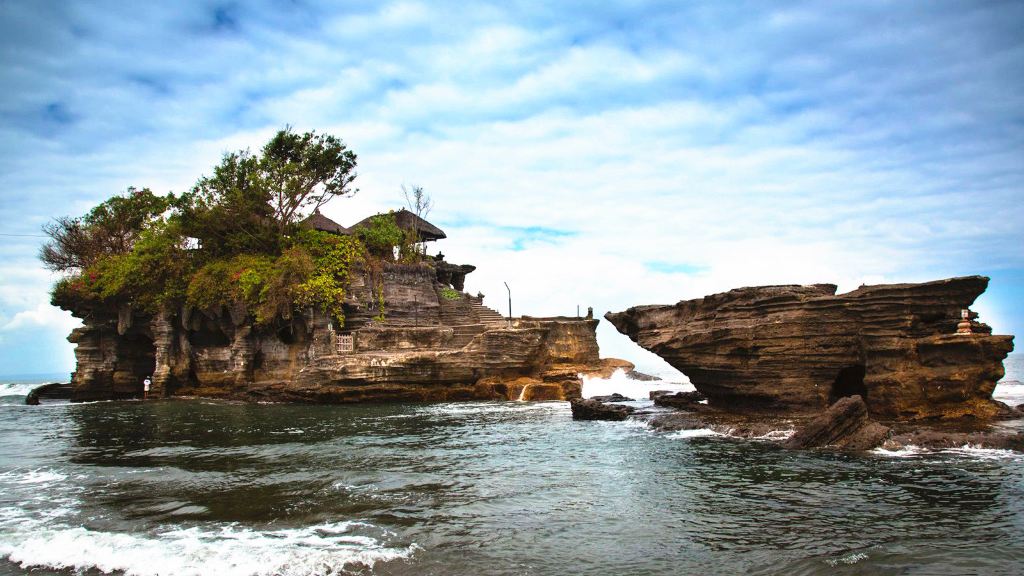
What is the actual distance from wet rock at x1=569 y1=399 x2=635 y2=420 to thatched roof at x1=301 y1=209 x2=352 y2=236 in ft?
79.9

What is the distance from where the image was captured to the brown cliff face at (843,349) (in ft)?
56.7

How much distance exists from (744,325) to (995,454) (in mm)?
7775

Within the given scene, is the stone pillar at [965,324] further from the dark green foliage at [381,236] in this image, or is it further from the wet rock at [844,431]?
the dark green foliage at [381,236]

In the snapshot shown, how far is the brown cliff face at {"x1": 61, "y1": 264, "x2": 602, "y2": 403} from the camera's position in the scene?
31.0 meters

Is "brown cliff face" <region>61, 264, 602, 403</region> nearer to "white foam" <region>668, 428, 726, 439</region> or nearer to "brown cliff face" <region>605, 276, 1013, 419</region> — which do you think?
"brown cliff face" <region>605, 276, 1013, 419</region>

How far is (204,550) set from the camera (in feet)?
27.5

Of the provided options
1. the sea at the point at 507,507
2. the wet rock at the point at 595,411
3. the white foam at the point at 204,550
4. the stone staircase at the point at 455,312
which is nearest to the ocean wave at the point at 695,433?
the sea at the point at 507,507

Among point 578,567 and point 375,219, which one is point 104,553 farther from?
point 375,219

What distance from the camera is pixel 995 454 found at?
44.4 ft

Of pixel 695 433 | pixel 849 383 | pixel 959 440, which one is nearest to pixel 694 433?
pixel 695 433

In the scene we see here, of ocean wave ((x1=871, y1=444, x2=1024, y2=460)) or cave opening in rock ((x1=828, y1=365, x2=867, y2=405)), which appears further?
cave opening in rock ((x1=828, y1=365, x2=867, y2=405))

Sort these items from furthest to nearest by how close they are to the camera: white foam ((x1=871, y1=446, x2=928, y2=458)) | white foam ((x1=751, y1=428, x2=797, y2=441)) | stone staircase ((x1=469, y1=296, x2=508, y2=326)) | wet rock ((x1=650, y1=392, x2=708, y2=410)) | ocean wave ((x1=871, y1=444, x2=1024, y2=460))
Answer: stone staircase ((x1=469, y1=296, x2=508, y2=326))
wet rock ((x1=650, y1=392, x2=708, y2=410))
white foam ((x1=751, y1=428, x2=797, y2=441))
white foam ((x1=871, y1=446, x2=928, y2=458))
ocean wave ((x1=871, y1=444, x2=1024, y2=460))

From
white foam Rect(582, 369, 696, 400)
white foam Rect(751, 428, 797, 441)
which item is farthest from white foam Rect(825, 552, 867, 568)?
white foam Rect(582, 369, 696, 400)

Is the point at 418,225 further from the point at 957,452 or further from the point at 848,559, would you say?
the point at 848,559
